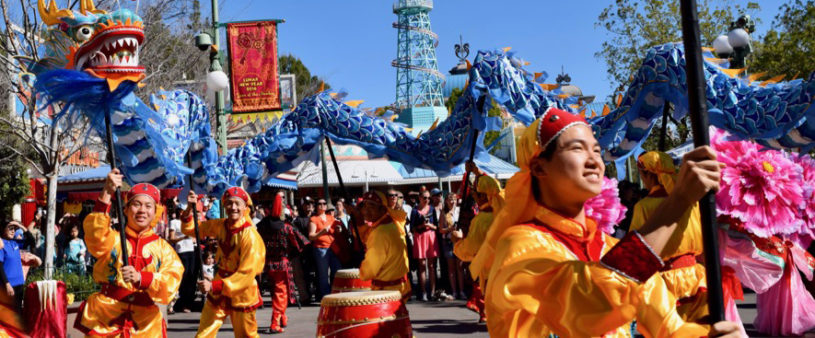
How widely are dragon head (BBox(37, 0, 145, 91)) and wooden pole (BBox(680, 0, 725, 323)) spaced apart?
4.36 meters

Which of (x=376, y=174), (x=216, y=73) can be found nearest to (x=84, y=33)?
(x=216, y=73)

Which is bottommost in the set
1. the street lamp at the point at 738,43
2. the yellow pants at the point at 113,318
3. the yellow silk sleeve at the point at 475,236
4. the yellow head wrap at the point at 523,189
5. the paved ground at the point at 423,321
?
the paved ground at the point at 423,321

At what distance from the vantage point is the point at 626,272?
2367 mm

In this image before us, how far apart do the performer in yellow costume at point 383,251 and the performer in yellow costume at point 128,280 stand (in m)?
2.39

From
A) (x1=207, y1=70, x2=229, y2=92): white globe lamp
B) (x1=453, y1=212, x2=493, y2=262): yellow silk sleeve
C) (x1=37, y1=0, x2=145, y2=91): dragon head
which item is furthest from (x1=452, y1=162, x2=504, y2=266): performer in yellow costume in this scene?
(x1=207, y1=70, x2=229, y2=92): white globe lamp

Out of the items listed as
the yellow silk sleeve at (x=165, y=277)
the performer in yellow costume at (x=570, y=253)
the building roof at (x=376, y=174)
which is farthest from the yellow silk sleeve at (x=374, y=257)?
the building roof at (x=376, y=174)

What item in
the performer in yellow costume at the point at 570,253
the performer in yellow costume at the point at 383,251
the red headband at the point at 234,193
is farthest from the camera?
the performer in yellow costume at the point at 383,251

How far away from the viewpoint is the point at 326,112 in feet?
31.0

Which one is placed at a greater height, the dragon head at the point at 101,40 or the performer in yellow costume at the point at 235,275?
the dragon head at the point at 101,40

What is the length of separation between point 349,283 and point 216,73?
4303 millimetres

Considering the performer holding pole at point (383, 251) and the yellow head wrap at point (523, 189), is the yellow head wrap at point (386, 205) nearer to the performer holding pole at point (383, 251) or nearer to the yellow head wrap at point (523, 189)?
the performer holding pole at point (383, 251)

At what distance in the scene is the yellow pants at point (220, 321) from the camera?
7.30 m

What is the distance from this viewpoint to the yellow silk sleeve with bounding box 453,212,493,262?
7953mm

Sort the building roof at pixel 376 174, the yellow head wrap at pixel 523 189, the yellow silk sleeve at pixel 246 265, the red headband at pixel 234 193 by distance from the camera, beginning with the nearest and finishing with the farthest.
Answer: the yellow head wrap at pixel 523 189
the yellow silk sleeve at pixel 246 265
the red headband at pixel 234 193
the building roof at pixel 376 174
